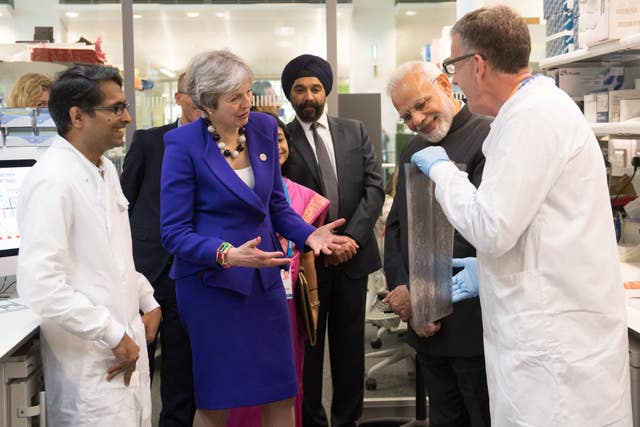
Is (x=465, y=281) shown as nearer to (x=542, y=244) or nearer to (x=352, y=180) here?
(x=542, y=244)

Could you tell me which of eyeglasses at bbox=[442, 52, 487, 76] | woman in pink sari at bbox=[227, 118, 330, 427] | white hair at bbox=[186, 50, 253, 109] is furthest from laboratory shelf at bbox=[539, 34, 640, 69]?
white hair at bbox=[186, 50, 253, 109]

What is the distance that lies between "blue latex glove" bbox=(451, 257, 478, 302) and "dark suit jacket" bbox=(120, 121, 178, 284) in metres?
1.39

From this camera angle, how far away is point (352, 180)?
3170 millimetres

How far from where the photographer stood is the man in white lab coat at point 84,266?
184cm

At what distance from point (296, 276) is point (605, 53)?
148cm

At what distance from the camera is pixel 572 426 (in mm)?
1678

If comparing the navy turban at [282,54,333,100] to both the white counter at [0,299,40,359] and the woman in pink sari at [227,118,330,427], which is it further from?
the white counter at [0,299,40,359]

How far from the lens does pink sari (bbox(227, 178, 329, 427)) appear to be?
2.88 meters

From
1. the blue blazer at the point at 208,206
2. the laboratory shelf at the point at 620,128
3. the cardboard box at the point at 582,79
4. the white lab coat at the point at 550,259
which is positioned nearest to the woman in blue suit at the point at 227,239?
the blue blazer at the point at 208,206

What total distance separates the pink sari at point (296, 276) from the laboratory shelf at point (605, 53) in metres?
1.21

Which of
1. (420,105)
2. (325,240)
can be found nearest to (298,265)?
(325,240)

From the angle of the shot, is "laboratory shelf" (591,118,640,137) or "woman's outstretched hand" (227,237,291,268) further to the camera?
"laboratory shelf" (591,118,640,137)

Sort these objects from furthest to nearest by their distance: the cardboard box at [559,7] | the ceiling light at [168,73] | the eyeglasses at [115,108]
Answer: the ceiling light at [168,73]
the cardboard box at [559,7]
the eyeglasses at [115,108]

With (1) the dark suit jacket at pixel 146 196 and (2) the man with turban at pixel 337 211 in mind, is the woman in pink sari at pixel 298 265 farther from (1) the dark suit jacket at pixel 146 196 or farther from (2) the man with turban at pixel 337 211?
(1) the dark suit jacket at pixel 146 196
